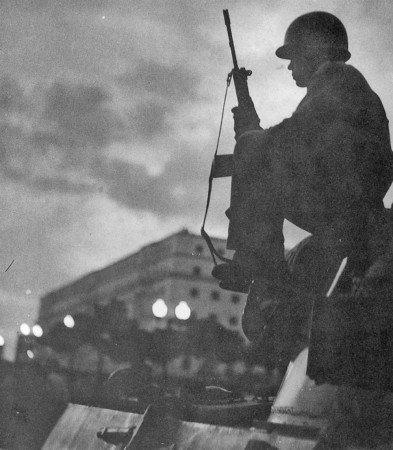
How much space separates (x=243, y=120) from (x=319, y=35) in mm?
732

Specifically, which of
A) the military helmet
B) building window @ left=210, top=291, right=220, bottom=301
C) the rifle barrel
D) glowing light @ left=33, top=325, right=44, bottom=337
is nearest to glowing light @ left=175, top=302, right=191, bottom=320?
glowing light @ left=33, top=325, right=44, bottom=337

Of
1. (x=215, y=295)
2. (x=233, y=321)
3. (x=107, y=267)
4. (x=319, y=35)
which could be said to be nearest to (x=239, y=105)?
(x=319, y=35)

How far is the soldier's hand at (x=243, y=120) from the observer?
12.6 feet

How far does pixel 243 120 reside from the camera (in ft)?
12.9

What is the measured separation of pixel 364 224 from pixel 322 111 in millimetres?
561

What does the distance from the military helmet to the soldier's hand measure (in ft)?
1.81

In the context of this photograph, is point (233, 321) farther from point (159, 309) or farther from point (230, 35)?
point (230, 35)

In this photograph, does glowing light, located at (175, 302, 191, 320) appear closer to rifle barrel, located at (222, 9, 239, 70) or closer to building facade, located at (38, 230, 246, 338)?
rifle barrel, located at (222, 9, 239, 70)

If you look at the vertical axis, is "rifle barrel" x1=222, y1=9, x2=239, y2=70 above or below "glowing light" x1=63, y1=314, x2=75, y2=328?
below

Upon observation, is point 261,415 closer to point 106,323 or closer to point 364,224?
point 364,224

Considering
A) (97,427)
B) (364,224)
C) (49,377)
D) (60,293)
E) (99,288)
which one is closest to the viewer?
(364,224)

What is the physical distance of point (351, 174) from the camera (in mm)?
2932

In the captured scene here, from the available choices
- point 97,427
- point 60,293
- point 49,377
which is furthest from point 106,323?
point 60,293

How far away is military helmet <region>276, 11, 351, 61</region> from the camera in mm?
3334
